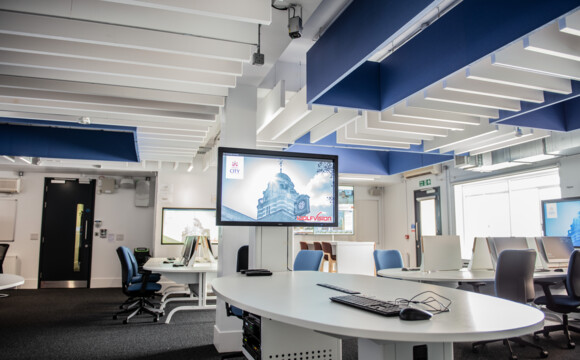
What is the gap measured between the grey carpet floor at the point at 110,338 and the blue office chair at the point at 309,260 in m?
1.24

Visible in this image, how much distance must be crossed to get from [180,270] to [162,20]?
381cm

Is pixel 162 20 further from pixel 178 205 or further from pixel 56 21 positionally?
pixel 178 205

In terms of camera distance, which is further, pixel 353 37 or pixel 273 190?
pixel 353 37

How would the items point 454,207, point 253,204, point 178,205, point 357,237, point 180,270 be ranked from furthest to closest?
point 357,237 < point 178,205 < point 454,207 < point 180,270 < point 253,204

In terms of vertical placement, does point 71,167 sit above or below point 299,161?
above

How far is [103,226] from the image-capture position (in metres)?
10.6

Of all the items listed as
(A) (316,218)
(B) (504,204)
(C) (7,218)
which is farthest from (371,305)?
(C) (7,218)

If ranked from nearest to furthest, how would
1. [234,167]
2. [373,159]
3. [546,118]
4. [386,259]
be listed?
[234,167]
[546,118]
[386,259]
[373,159]

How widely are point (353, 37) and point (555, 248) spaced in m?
5.12

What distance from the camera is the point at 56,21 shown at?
3.30m

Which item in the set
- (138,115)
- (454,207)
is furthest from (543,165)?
(138,115)

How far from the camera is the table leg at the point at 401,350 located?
5.64ft

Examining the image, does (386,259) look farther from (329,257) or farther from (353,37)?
(353,37)

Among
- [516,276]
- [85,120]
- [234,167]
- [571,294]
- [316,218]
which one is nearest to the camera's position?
[234,167]
